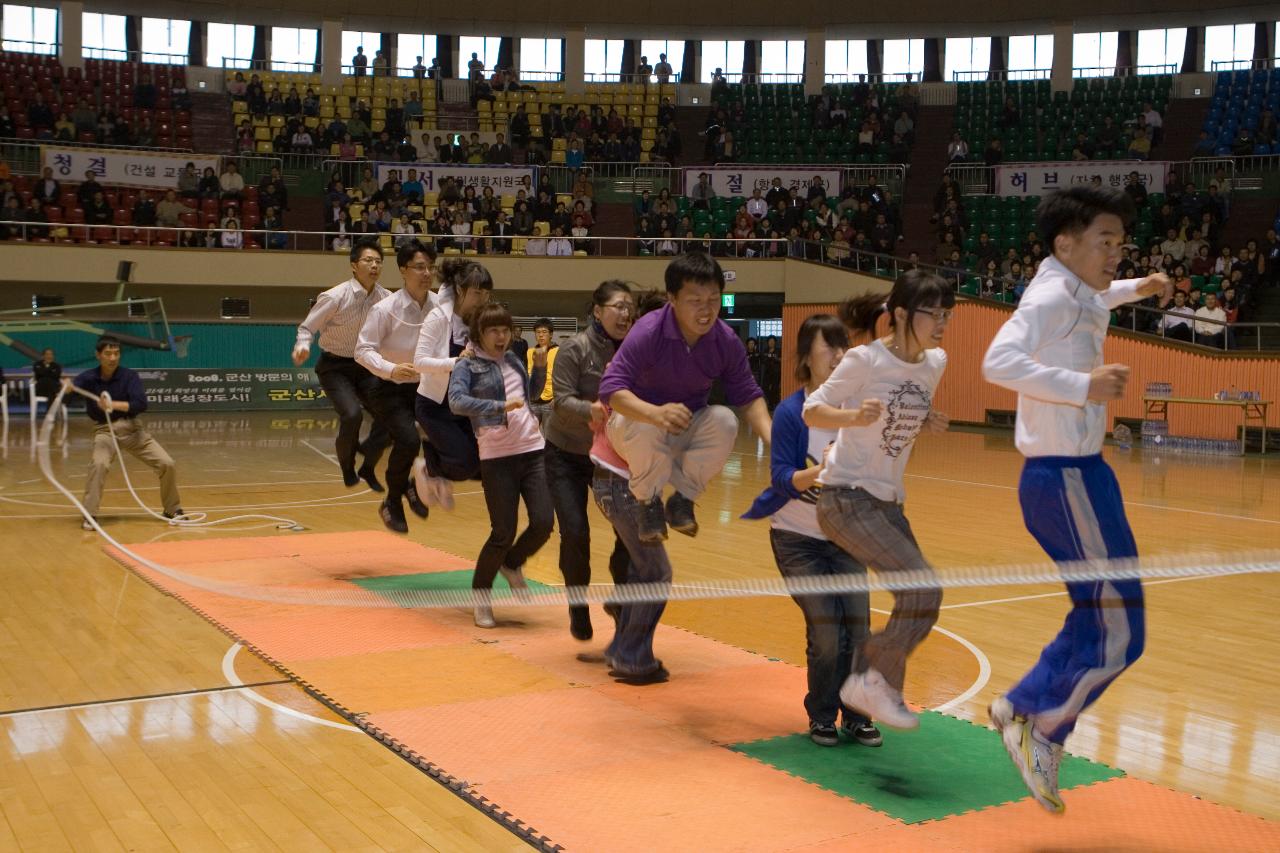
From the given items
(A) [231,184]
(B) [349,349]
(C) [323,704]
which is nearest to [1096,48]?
(A) [231,184]

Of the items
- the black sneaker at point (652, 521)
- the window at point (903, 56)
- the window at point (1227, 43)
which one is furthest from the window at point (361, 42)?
the black sneaker at point (652, 521)

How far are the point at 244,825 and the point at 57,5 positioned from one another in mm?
34686

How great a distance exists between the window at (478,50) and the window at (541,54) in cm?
81

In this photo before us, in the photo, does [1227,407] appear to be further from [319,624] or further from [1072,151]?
[319,624]

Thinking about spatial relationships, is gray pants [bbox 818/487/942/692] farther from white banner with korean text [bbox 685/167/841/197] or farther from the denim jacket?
white banner with korean text [bbox 685/167/841/197]

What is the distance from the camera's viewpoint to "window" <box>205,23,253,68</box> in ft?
117

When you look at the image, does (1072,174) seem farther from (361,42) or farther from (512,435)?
(512,435)

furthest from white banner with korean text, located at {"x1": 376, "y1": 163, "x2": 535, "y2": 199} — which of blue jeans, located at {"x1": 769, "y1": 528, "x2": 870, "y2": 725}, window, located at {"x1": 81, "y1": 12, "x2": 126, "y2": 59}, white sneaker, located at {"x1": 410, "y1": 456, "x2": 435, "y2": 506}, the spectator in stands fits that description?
blue jeans, located at {"x1": 769, "y1": 528, "x2": 870, "y2": 725}

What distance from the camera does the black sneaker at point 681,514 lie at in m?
5.41

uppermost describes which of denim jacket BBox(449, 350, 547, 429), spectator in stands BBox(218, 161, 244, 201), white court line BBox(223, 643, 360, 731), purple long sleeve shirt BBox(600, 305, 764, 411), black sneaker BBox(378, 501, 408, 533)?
spectator in stands BBox(218, 161, 244, 201)

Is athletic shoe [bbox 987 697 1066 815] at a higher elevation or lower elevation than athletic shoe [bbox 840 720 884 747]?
higher

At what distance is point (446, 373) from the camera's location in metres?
7.74

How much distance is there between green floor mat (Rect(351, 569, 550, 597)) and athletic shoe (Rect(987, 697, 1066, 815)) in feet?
15.5

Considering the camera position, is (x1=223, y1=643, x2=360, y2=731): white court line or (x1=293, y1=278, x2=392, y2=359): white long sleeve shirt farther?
(x1=293, y1=278, x2=392, y2=359): white long sleeve shirt
